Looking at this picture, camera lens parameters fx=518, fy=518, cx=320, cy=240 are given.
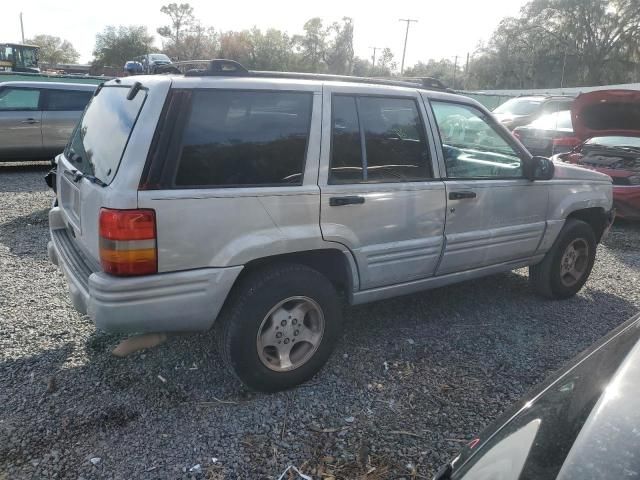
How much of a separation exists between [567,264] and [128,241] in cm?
399

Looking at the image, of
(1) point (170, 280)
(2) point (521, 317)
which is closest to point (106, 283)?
(1) point (170, 280)

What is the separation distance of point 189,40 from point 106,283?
6662 cm

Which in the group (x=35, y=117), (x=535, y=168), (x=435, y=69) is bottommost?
(x=35, y=117)

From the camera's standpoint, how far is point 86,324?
153 inches

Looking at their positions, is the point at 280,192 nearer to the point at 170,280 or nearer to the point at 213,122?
the point at 213,122

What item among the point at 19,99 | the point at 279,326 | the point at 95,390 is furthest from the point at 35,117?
the point at 279,326

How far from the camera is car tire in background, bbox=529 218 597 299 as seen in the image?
4664 mm

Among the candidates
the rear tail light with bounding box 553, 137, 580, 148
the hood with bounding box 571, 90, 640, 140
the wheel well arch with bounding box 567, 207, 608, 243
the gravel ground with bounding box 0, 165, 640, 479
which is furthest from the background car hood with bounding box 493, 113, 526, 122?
the gravel ground with bounding box 0, 165, 640, 479

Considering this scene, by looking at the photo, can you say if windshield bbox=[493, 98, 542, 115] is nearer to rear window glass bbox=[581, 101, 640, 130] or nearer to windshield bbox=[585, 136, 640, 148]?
rear window glass bbox=[581, 101, 640, 130]

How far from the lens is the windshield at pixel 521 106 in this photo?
13578 millimetres

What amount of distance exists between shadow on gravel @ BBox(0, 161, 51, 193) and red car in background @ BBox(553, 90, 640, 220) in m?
8.90

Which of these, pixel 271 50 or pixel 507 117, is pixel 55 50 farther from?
pixel 507 117

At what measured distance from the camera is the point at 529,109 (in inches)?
537

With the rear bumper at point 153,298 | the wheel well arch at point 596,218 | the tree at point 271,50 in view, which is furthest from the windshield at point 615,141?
the tree at point 271,50
